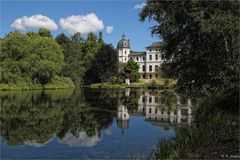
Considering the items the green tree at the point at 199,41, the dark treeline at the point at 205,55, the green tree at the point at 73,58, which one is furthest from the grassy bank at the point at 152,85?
the dark treeline at the point at 205,55

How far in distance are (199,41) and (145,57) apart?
7634 centimetres

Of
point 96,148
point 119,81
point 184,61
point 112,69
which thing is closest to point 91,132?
point 96,148

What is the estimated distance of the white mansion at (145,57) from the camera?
85.9 meters

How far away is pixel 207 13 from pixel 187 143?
18.4 ft

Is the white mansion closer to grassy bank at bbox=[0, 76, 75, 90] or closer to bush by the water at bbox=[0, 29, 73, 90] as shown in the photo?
grassy bank at bbox=[0, 76, 75, 90]

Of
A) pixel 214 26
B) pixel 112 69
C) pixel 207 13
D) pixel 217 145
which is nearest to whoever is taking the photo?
pixel 217 145

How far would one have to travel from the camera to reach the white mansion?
3381 inches

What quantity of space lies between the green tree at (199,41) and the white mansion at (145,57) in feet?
223

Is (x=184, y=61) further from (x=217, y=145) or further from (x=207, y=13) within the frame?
(x=217, y=145)

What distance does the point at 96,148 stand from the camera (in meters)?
10.2

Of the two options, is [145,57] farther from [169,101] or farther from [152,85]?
[169,101]

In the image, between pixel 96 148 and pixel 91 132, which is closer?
pixel 96 148

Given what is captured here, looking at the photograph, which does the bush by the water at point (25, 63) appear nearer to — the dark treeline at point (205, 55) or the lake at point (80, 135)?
the lake at point (80, 135)

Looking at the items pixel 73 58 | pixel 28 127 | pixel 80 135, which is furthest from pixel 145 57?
pixel 80 135
